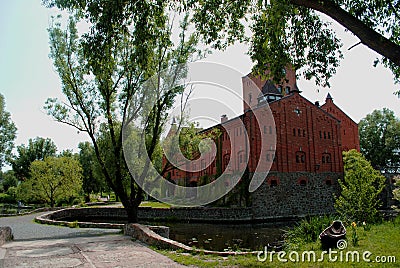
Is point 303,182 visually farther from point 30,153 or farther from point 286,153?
point 30,153

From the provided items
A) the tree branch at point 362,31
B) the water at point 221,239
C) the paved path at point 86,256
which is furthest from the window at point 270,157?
the tree branch at point 362,31

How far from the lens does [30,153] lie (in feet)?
164

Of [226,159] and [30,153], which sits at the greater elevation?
[30,153]

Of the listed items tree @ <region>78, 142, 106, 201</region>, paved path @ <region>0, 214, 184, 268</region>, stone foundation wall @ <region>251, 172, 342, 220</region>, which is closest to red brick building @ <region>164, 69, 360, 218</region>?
stone foundation wall @ <region>251, 172, 342, 220</region>

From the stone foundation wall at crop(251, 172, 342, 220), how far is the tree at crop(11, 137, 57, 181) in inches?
1482

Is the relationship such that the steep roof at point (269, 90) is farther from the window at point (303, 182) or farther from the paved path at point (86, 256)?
the paved path at point (86, 256)

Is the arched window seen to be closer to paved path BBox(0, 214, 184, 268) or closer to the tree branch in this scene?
paved path BBox(0, 214, 184, 268)

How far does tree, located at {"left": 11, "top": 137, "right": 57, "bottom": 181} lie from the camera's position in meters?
49.3

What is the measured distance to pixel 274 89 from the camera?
103 feet

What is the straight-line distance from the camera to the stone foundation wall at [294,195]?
24875 mm

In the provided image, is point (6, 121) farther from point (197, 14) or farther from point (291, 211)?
point (197, 14)

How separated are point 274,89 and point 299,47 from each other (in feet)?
78.1

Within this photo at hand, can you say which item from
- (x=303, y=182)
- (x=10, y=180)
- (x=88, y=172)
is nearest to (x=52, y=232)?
(x=303, y=182)

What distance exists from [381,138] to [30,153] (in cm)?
5103
